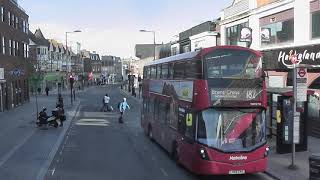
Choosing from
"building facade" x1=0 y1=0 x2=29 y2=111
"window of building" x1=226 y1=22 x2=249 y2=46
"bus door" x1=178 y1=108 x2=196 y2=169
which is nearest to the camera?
"bus door" x1=178 y1=108 x2=196 y2=169

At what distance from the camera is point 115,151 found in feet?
76.9

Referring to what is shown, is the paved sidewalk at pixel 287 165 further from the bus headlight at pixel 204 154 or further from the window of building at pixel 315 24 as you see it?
the window of building at pixel 315 24

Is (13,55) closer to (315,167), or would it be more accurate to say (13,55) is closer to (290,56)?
(290,56)

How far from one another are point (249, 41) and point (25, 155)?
720 inches

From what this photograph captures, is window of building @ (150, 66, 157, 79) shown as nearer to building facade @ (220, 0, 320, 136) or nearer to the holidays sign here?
building facade @ (220, 0, 320, 136)

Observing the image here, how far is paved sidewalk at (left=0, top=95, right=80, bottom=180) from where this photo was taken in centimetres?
1817

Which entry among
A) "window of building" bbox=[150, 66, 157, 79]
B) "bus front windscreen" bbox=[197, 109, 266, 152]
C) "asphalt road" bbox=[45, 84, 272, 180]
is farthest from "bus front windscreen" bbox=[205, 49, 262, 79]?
"window of building" bbox=[150, 66, 157, 79]

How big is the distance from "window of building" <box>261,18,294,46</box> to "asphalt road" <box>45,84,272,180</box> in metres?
9.43

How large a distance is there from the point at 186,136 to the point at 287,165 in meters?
3.53

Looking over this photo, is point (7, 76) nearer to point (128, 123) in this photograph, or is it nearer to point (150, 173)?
point (128, 123)


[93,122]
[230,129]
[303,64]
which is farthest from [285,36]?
[230,129]

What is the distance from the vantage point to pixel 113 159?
21.0 m

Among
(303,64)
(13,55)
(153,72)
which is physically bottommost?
(153,72)

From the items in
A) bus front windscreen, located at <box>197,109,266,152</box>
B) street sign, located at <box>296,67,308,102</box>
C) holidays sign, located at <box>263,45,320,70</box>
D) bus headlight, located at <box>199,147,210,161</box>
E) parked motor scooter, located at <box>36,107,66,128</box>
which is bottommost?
parked motor scooter, located at <box>36,107,66,128</box>
